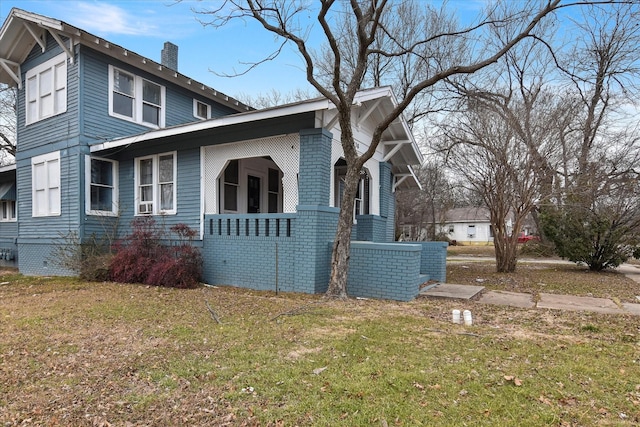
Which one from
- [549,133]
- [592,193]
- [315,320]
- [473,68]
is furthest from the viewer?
[592,193]

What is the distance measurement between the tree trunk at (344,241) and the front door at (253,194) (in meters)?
5.43

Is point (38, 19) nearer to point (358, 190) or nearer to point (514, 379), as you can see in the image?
point (358, 190)

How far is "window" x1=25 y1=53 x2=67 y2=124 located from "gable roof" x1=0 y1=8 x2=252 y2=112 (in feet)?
1.87

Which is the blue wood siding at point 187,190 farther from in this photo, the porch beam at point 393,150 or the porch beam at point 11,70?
the porch beam at point 11,70

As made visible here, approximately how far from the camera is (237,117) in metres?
7.84

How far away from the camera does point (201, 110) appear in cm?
1366

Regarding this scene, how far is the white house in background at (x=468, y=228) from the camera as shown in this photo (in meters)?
44.0

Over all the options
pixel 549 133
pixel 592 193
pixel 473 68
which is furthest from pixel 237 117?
pixel 592 193

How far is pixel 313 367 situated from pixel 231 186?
819 cm

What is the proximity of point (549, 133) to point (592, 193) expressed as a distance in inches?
124

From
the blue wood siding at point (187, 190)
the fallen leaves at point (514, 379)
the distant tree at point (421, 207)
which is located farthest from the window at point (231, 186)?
the distant tree at point (421, 207)

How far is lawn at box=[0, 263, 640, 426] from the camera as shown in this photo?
2.88m

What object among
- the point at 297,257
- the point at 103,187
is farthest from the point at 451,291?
the point at 103,187

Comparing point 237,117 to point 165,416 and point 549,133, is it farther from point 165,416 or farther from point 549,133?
point 549,133
